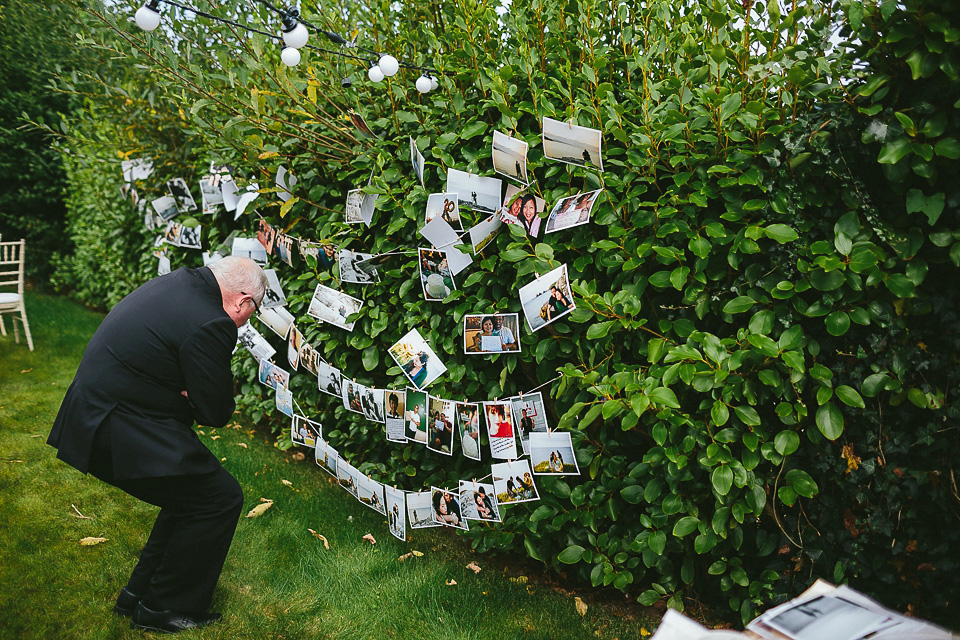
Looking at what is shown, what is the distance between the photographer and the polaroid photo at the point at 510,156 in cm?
262

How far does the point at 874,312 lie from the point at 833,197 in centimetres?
43

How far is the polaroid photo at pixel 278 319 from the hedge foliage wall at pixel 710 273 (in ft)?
2.65

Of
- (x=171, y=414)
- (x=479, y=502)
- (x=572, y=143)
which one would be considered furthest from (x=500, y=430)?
(x=171, y=414)

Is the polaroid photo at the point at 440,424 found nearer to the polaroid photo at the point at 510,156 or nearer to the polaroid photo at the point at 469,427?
the polaroid photo at the point at 469,427

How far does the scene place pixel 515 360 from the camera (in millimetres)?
2770

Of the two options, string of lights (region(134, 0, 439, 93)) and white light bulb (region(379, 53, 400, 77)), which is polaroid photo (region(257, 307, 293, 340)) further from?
white light bulb (region(379, 53, 400, 77))

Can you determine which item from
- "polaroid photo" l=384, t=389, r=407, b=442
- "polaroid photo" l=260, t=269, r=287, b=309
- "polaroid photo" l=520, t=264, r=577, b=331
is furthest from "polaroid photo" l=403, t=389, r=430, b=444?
"polaroid photo" l=260, t=269, r=287, b=309

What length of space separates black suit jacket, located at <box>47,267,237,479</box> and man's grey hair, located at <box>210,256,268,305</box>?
0.37 feet

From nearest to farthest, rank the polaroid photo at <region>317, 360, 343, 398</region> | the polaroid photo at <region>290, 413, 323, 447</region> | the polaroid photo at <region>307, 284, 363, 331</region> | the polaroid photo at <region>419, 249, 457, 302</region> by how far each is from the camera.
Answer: the polaroid photo at <region>419, 249, 457, 302</region>
the polaroid photo at <region>307, 284, 363, 331</region>
the polaroid photo at <region>317, 360, 343, 398</region>
the polaroid photo at <region>290, 413, 323, 447</region>

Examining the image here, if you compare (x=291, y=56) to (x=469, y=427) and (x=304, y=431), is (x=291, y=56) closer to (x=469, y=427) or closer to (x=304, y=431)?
(x=469, y=427)

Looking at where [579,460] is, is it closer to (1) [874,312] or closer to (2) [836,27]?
(1) [874,312]

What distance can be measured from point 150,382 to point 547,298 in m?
1.74

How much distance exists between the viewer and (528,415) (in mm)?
2777

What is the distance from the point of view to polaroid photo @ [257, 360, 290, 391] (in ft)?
13.1
